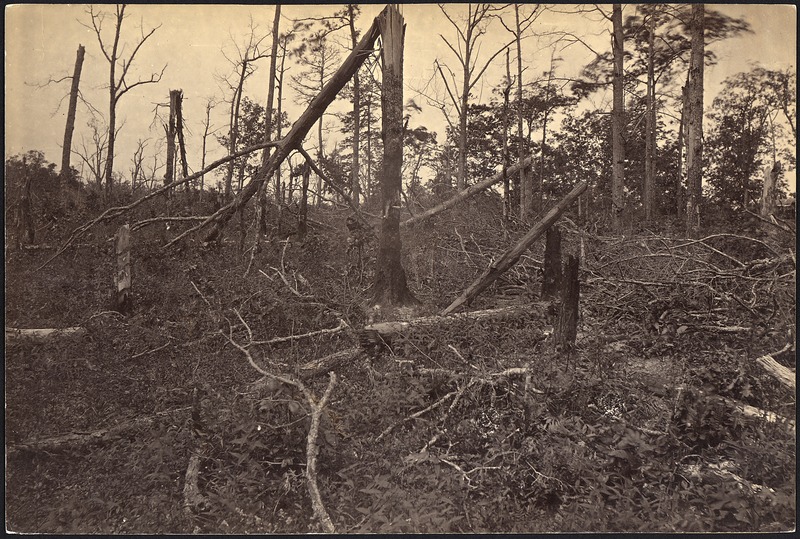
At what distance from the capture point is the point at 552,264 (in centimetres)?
607

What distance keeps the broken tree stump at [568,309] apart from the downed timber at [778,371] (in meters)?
1.61

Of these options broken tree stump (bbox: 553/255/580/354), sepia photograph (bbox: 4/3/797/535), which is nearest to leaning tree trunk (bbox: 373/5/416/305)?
sepia photograph (bbox: 4/3/797/535)

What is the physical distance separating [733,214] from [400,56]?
19.2 feet

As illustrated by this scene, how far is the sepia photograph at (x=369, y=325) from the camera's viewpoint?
3.55 meters

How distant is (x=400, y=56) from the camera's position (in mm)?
5648

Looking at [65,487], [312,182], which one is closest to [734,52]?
[65,487]

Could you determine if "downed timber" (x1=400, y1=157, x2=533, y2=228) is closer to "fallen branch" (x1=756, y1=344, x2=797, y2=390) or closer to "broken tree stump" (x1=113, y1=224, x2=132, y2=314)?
"broken tree stump" (x1=113, y1=224, x2=132, y2=314)

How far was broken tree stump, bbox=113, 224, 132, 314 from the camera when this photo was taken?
622cm

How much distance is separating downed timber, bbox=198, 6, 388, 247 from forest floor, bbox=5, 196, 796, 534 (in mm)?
1103

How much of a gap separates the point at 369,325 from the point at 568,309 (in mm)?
2181

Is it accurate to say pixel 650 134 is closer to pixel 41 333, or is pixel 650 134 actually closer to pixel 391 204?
pixel 391 204

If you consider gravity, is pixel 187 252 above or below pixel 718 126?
below

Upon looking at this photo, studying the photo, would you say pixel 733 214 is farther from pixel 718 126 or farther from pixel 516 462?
pixel 516 462

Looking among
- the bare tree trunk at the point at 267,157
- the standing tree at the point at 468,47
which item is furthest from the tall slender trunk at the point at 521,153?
the bare tree trunk at the point at 267,157
